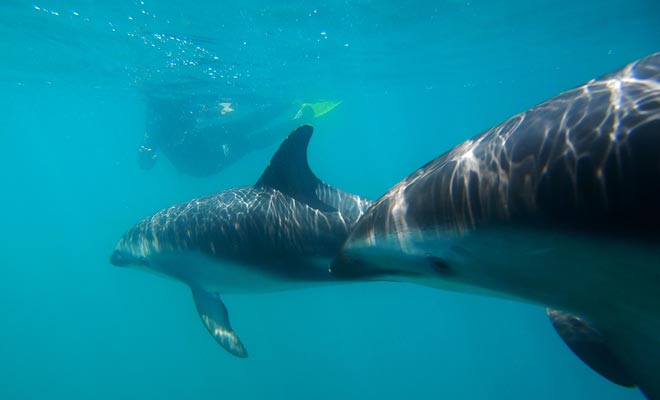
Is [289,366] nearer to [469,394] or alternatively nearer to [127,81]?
[469,394]

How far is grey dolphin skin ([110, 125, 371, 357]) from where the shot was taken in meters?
5.71

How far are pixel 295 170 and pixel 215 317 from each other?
3.14m

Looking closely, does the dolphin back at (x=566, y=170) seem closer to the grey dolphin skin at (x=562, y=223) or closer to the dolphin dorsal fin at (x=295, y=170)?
the grey dolphin skin at (x=562, y=223)

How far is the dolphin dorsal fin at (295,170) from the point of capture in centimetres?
610

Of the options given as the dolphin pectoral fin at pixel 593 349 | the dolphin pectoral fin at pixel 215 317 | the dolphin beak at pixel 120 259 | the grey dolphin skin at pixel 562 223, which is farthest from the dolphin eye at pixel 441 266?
the dolphin beak at pixel 120 259

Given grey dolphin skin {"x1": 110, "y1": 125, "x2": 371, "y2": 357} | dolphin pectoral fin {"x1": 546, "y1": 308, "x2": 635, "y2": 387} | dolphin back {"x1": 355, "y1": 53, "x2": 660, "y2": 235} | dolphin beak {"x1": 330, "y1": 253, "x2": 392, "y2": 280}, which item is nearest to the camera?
dolphin back {"x1": 355, "y1": 53, "x2": 660, "y2": 235}

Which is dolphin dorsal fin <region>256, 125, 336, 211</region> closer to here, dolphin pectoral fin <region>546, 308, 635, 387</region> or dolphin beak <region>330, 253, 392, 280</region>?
dolphin beak <region>330, 253, 392, 280</region>

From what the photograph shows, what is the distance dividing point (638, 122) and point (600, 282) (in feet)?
2.66

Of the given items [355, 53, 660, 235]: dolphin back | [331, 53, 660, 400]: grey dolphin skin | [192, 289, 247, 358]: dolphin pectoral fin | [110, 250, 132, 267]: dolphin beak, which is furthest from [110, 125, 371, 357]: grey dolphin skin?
[355, 53, 660, 235]: dolphin back

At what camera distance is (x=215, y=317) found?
7.54 metres

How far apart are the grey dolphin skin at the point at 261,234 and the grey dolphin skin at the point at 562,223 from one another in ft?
7.05

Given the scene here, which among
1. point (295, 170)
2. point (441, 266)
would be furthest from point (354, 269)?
point (295, 170)

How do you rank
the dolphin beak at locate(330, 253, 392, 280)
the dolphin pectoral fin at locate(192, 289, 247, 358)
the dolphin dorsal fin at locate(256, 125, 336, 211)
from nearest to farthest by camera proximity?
the dolphin beak at locate(330, 253, 392, 280)
the dolphin dorsal fin at locate(256, 125, 336, 211)
the dolphin pectoral fin at locate(192, 289, 247, 358)

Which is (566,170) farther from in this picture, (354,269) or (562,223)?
(354,269)
